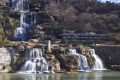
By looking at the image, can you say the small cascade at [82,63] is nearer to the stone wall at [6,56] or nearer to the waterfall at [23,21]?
the stone wall at [6,56]

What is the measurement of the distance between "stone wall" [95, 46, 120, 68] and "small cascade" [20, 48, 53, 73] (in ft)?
45.1

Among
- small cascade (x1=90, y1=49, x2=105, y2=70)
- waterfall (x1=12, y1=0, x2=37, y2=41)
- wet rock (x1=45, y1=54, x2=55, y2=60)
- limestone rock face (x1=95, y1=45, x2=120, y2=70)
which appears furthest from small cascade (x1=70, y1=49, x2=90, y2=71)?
waterfall (x1=12, y1=0, x2=37, y2=41)

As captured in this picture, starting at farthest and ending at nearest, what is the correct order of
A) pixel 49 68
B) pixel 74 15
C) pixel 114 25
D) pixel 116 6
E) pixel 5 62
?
pixel 116 6
pixel 74 15
pixel 114 25
pixel 5 62
pixel 49 68

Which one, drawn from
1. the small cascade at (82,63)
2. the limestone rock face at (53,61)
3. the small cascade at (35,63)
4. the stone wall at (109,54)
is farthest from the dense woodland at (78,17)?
the limestone rock face at (53,61)

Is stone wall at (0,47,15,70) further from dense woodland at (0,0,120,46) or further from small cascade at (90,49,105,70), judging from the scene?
small cascade at (90,49,105,70)

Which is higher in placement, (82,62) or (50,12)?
(50,12)

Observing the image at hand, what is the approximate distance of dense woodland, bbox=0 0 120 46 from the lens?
6200cm

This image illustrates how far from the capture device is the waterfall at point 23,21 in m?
61.6

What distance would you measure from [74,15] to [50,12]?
8099 mm

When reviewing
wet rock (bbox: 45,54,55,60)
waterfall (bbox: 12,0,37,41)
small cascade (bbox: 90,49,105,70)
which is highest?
waterfall (bbox: 12,0,37,41)

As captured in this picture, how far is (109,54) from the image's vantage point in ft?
166

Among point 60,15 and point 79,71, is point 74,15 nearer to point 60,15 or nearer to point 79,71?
point 60,15

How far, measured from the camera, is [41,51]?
45375 mm

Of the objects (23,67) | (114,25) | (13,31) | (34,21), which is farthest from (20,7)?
(23,67)
